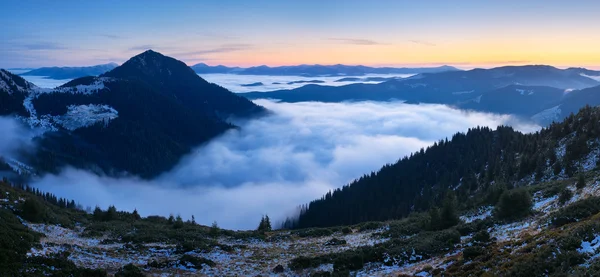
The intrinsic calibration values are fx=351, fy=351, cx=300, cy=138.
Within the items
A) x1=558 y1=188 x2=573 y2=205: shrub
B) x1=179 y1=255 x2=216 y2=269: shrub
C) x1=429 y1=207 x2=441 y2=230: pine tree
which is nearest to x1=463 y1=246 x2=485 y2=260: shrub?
x1=429 y1=207 x2=441 y2=230: pine tree

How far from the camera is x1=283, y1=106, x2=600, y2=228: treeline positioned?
78.4m

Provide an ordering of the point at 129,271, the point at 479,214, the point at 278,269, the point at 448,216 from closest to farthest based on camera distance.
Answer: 1. the point at 129,271
2. the point at 278,269
3. the point at 448,216
4. the point at 479,214

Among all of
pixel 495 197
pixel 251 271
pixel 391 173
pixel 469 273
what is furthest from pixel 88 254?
pixel 391 173

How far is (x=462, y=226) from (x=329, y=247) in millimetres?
16702

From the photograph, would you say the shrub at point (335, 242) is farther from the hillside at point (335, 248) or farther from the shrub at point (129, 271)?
the shrub at point (129, 271)

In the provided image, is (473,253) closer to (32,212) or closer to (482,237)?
(482,237)

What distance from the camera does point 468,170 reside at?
138500 mm

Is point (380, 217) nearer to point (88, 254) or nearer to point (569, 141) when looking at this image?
point (569, 141)

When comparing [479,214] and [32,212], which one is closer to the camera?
[32,212]

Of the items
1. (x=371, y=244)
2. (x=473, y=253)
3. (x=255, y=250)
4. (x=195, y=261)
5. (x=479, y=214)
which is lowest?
(x=255, y=250)

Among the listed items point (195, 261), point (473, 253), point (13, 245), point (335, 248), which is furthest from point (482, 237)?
point (13, 245)

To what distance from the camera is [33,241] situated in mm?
33688

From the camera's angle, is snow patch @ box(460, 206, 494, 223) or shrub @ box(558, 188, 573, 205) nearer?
shrub @ box(558, 188, 573, 205)

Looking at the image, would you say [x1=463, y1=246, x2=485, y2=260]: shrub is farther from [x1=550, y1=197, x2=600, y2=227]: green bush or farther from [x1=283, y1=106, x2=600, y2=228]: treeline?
[x1=283, y1=106, x2=600, y2=228]: treeline
